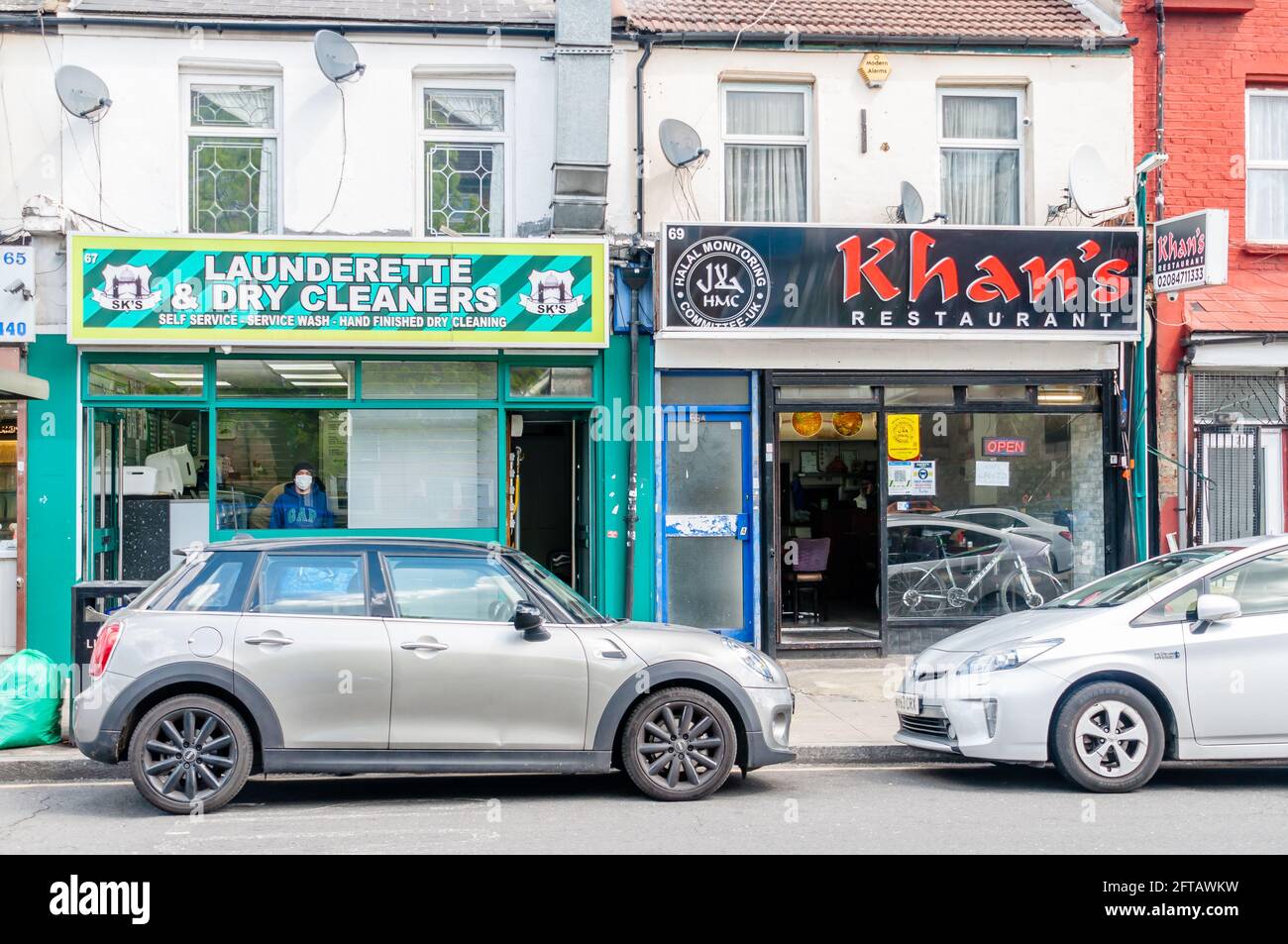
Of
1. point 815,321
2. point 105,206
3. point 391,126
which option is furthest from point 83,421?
point 815,321

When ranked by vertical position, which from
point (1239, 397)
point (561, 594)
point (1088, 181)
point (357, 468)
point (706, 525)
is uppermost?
point (1088, 181)

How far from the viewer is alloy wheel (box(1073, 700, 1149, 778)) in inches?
319

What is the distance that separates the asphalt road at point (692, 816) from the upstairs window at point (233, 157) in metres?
6.49

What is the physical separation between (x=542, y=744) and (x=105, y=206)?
822 centimetres

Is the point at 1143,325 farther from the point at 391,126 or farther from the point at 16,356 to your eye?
the point at 16,356

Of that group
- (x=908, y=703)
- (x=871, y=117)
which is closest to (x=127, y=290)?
(x=871, y=117)

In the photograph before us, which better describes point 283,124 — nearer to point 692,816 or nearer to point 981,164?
point 981,164

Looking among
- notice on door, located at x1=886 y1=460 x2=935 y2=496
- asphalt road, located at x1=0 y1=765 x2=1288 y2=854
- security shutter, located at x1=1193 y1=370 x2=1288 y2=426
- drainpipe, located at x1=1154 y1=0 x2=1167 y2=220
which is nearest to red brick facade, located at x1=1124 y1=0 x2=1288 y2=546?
drainpipe, located at x1=1154 y1=0 x2=1167 y2=220

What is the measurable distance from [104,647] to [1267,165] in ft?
41.7

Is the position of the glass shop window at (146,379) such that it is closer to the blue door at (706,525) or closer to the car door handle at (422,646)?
the blue door at (706,525)

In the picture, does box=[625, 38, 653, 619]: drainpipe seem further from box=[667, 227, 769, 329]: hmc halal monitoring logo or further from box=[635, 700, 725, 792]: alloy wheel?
box=[635, 700, 725, 792]: alloy wheel

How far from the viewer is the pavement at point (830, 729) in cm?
902

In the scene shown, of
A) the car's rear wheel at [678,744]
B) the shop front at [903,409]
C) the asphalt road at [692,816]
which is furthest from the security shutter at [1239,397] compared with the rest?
the car's rear wheel at [678,744]

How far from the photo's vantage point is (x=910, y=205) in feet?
44.2
